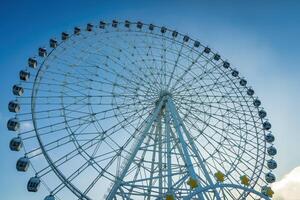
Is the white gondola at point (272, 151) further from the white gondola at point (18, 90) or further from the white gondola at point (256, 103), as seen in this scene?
the white gondola at point (18, 90)

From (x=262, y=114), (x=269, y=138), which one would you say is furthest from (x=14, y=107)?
(x=269, y=138)

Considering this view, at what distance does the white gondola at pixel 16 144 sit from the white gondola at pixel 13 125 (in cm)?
78

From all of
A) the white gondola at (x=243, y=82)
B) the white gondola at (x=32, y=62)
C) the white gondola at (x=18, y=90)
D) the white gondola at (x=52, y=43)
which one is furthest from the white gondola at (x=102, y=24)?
the white gondola at (x=243, y=82)

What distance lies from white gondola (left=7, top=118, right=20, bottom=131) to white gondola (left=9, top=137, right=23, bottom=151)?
30.8 inches

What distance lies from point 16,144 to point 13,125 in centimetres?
129

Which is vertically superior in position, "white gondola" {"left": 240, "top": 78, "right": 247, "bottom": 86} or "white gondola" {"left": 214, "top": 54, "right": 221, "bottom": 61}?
"white gondola" {"left": 214, "top": 54, "right": 221, "bottom": 61}

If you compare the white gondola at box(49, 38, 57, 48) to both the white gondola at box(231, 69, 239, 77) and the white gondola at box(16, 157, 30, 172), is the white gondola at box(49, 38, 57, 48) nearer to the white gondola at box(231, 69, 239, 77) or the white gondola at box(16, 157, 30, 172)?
the white gondola at box(16, 157, 30, 172)

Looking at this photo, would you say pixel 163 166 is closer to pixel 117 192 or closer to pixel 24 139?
pixel 117 192

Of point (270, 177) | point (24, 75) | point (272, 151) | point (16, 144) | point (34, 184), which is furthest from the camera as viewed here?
point (272, 151)

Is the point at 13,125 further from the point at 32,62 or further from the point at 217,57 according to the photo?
the point at 217,57

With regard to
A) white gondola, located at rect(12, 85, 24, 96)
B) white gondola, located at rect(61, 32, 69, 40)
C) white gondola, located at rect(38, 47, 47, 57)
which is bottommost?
white gondola, located at rect(12, 85, 24, 96)

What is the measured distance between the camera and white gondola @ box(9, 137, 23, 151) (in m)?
20.6

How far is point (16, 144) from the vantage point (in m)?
20.6

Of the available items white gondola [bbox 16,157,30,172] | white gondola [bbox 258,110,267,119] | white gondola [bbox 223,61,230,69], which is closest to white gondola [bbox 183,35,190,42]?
white gondola [bbox 223,61,230,69]
